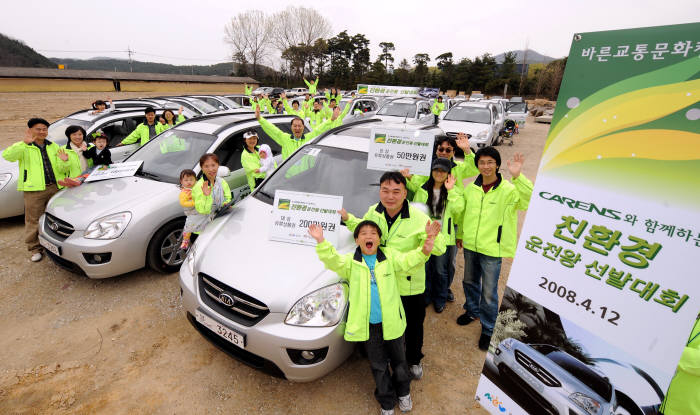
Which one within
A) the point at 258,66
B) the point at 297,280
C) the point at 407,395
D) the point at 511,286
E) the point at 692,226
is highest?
the point at 258,66

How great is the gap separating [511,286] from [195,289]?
2.34 m

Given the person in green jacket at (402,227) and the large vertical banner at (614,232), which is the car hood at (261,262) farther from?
the large vertical banner at (614,232)

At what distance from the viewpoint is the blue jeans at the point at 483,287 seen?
2.93m

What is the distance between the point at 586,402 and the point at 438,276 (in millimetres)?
1863

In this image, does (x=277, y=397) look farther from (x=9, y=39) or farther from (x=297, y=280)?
(x=9, y=39)

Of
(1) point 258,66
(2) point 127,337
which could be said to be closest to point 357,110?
(2) point 127,337

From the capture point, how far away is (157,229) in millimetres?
3764

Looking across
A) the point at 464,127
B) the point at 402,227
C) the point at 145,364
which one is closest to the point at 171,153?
the point at 145,364

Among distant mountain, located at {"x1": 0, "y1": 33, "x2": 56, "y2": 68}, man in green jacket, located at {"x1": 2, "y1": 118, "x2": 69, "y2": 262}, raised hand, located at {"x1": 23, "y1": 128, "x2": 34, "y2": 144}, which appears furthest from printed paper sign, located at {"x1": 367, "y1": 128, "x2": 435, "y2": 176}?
distant mountain, located at {"x1": 0, "y1": 33, "x2": 56, "y2": 68}

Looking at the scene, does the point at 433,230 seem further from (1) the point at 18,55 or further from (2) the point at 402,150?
(1) the point at 18,55

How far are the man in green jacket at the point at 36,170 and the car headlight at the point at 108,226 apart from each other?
1.54 meters

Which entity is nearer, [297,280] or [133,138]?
[297,280]

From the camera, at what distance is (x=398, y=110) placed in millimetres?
11711

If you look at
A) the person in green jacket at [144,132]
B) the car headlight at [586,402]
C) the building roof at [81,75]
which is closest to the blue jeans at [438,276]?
the car headlight at [586,402]
